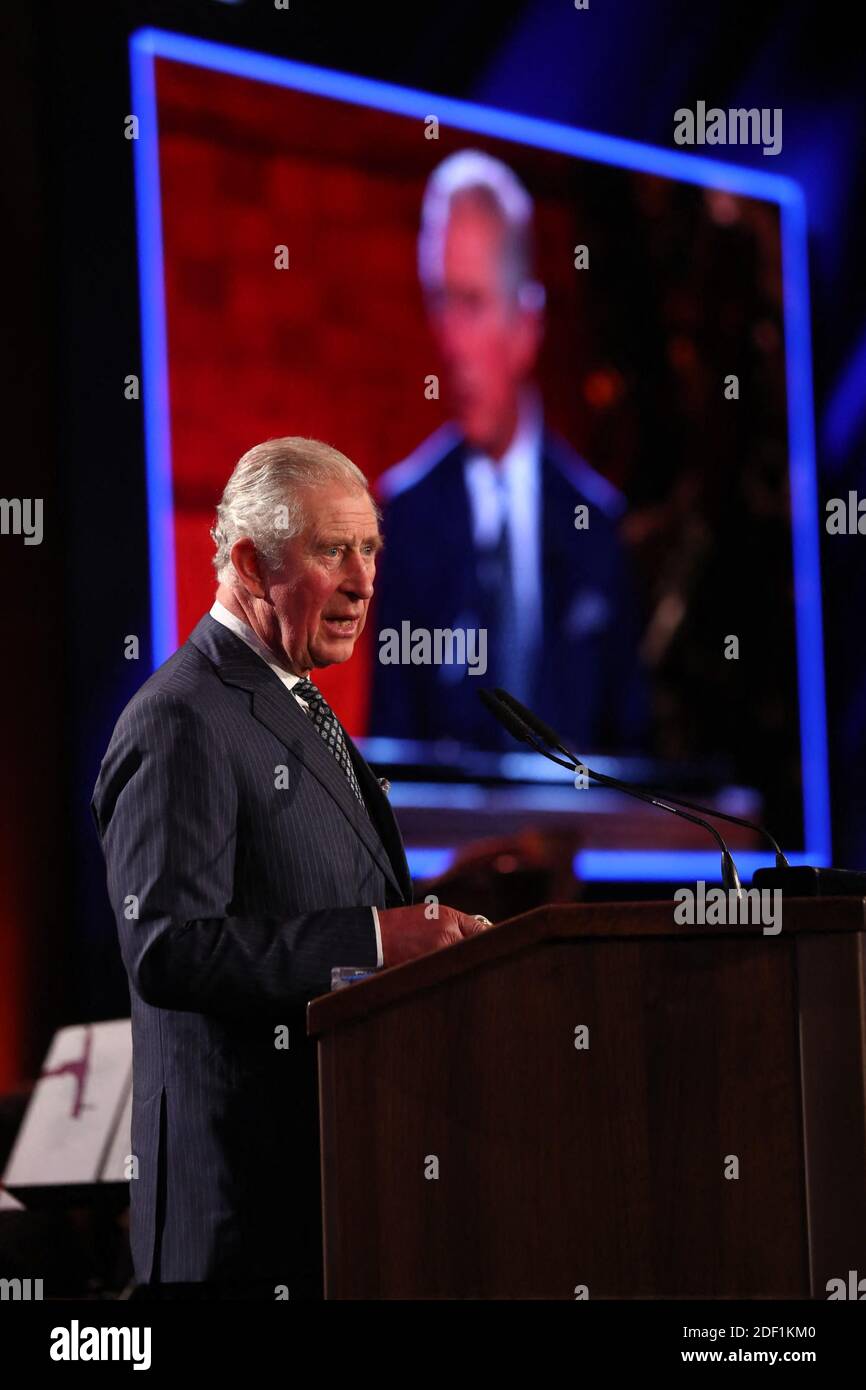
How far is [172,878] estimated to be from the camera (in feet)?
6.45

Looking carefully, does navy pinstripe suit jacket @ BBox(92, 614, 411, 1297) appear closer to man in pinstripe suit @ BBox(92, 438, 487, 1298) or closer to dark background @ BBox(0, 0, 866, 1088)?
man in pinstripe suit @ BBox(92, 438, 487, 1298)

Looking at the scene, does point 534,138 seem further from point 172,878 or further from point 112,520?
point 172,878

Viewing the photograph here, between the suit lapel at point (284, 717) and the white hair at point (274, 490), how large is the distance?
12 centimetres

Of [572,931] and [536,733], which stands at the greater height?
[536,733]

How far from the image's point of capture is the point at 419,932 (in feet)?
6.31

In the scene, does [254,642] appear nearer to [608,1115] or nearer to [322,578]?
[322,578]

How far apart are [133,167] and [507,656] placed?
1.64 m

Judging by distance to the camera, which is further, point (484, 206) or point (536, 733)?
point (484, 206)

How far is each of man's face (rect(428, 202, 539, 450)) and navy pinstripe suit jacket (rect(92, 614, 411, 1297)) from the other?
269 centimetres

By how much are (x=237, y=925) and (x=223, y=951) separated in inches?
1.7

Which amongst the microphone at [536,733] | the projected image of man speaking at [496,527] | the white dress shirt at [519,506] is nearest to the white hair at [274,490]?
the microphone at [536,733]

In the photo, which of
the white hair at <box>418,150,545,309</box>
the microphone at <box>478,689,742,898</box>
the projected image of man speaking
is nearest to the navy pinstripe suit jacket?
the microphone at <box>478,689,742,898</box>

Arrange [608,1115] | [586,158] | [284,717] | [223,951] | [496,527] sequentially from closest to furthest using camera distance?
[608,1115], [223,951], [284,717], [496,527], [586,158]

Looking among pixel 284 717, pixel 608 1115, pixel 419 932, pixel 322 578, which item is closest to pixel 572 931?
pixel 608 1115
